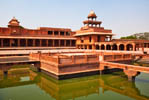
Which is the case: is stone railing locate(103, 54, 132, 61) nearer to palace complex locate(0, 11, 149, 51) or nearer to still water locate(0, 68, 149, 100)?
still water locate(0, 68, 149, 100)

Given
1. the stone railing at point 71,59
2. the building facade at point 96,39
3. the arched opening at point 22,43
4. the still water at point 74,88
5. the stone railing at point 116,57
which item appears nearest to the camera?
the still water at point 74,88

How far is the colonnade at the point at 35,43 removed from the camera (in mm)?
38938

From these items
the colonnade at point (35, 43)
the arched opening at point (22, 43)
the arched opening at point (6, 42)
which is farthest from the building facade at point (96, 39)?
the arched opening at point (6, 42)

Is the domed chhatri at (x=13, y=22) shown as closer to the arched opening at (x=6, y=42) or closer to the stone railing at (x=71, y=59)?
the arched opening at (x=6, y=42)

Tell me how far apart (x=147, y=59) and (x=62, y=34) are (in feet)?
99.4

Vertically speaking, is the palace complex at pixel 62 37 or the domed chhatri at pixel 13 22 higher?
the domed chhatri at pixel 13 22

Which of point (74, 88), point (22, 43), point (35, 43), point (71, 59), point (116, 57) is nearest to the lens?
point (74, 88)

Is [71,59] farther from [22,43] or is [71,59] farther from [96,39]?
[22,43]

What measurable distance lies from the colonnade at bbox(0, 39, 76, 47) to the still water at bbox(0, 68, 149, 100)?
78.8 feet

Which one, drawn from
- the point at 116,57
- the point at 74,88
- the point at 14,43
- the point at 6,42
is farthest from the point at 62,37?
the point at 74,88

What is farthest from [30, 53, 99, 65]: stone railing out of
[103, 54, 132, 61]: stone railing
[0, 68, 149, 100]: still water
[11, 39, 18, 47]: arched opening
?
[11, 39, 18, 47]: arched opening

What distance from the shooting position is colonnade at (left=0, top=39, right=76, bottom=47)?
38.9 m

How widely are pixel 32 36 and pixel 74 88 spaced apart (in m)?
30.6

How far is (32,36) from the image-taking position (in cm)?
4062
